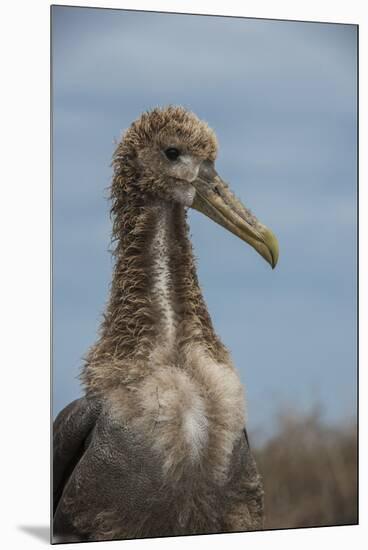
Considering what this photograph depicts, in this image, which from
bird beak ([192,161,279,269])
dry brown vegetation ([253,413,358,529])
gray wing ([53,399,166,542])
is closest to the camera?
gray wing ([53,399,166,542])

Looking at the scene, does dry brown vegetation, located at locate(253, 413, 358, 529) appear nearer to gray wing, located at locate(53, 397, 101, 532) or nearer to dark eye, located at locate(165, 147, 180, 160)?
gray wing, located at locate(53, 397, 101, 532)

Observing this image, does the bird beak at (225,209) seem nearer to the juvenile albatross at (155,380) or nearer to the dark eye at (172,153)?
the juvenile albatross at (155,380)

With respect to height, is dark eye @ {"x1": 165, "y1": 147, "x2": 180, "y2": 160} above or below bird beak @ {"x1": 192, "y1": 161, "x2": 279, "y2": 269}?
above

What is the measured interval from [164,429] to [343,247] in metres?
1.30

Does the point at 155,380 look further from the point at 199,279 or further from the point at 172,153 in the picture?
the point at 172,153

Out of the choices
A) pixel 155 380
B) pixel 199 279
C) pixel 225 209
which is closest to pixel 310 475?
pixel 155 380

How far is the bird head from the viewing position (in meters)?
5.59

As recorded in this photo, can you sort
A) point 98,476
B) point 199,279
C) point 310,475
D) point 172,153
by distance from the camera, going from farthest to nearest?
1. point 310,475
2. point 199,279
3. point 172,153
4. point 98,476

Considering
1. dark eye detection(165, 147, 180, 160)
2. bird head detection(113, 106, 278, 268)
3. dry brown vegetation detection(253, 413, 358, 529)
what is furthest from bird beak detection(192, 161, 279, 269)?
dry brown vegetation detection(253, 413, 358, 529)

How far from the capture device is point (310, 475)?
6082mm

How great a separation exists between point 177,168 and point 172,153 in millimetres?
68

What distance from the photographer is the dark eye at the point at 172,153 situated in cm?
559

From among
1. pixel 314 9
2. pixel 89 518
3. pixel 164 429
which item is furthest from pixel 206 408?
pixel 314 9

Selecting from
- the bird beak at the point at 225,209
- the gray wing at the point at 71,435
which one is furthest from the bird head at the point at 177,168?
the gray wing at the point at 71,435
